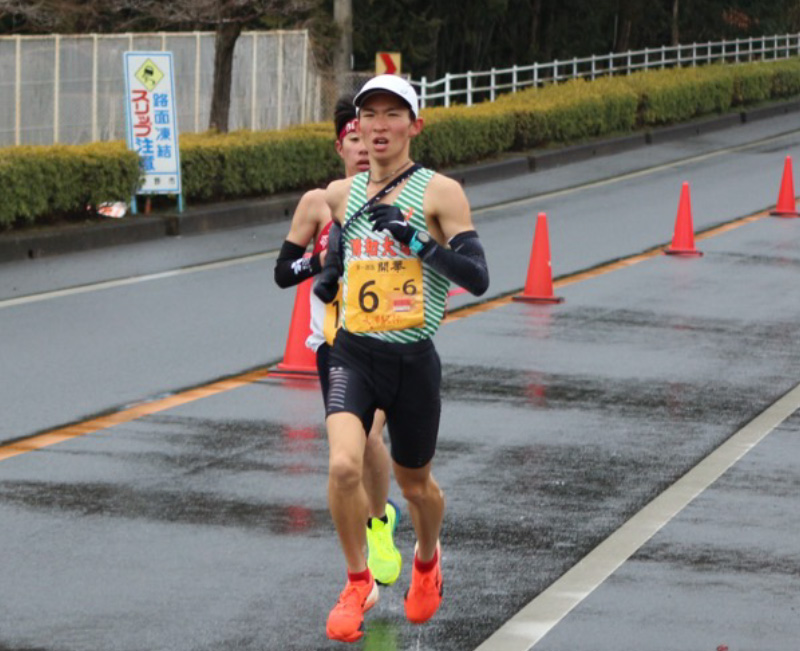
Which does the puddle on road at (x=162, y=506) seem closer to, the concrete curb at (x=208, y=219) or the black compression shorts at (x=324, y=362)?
the black compression shorts at (x=324, y=362)

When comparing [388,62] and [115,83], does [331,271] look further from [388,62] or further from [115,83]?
[115,83]

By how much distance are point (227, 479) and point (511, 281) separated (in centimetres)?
826

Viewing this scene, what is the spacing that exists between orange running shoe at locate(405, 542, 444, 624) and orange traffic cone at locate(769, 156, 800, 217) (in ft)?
57.7

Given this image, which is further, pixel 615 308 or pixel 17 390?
pixel 615 308

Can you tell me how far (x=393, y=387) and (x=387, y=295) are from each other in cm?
31

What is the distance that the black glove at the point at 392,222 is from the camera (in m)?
6.17

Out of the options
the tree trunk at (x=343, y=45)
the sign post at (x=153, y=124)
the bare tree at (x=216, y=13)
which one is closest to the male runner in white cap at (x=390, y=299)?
the sign post at (x=153, y=124)

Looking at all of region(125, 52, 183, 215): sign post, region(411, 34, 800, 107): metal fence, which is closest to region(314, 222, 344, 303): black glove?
region(125, 52, 183, 215): sign post

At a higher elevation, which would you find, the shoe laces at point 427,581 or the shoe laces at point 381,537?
the shoe laces at point 381,537

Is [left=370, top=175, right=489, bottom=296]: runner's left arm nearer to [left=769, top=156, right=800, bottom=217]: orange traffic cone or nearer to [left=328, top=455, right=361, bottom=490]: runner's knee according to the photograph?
[left=328, top=455, right=361, bottom=490]: runner's knee

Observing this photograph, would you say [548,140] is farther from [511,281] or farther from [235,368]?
[235,368]

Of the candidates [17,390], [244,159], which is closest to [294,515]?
[17,390]

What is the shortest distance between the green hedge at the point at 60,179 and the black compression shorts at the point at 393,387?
12.8 m

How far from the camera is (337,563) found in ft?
23.7
